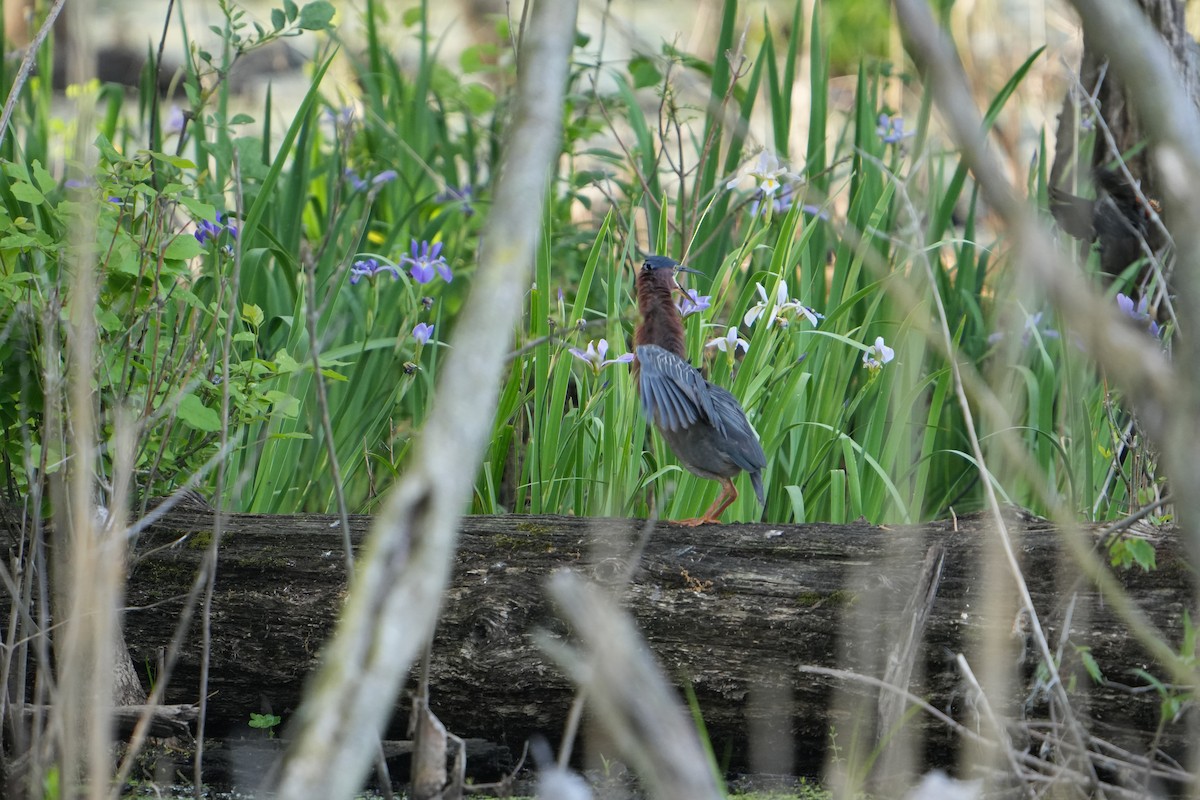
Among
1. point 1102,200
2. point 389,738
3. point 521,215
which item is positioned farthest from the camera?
point 1102,200

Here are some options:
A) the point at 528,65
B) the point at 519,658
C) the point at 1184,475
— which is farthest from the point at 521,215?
the point at 519,658

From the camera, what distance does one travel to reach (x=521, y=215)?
35.4 inches

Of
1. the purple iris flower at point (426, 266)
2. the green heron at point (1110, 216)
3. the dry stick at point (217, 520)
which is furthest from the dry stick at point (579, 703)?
the green heron at point (1110, 216)

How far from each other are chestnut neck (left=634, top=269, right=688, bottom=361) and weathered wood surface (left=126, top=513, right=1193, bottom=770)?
0.59m

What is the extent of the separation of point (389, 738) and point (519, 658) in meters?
0.37

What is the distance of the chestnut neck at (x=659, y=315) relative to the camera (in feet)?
8.61

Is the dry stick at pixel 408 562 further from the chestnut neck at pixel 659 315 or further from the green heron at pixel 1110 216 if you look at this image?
the green heron at pixel 1110 216

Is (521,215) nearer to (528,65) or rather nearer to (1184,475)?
(528,65)

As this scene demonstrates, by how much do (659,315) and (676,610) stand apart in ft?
2.65

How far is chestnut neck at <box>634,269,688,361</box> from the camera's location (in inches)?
103

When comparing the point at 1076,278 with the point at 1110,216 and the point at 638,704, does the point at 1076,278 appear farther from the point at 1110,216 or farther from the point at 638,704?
the point at 1110,216

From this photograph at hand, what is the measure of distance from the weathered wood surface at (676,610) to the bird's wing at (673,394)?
0.84 ft

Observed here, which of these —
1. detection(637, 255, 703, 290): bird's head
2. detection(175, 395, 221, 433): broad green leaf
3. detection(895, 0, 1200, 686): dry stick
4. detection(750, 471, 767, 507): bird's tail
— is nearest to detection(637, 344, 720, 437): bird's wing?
detection(750, 471, 767, 507): bird's tail

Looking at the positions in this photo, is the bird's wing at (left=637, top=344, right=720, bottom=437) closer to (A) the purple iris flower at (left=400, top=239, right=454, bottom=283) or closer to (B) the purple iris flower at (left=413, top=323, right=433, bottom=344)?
(B) the purple iris flower at (left=413, top=323, right=433, bottom=344)
